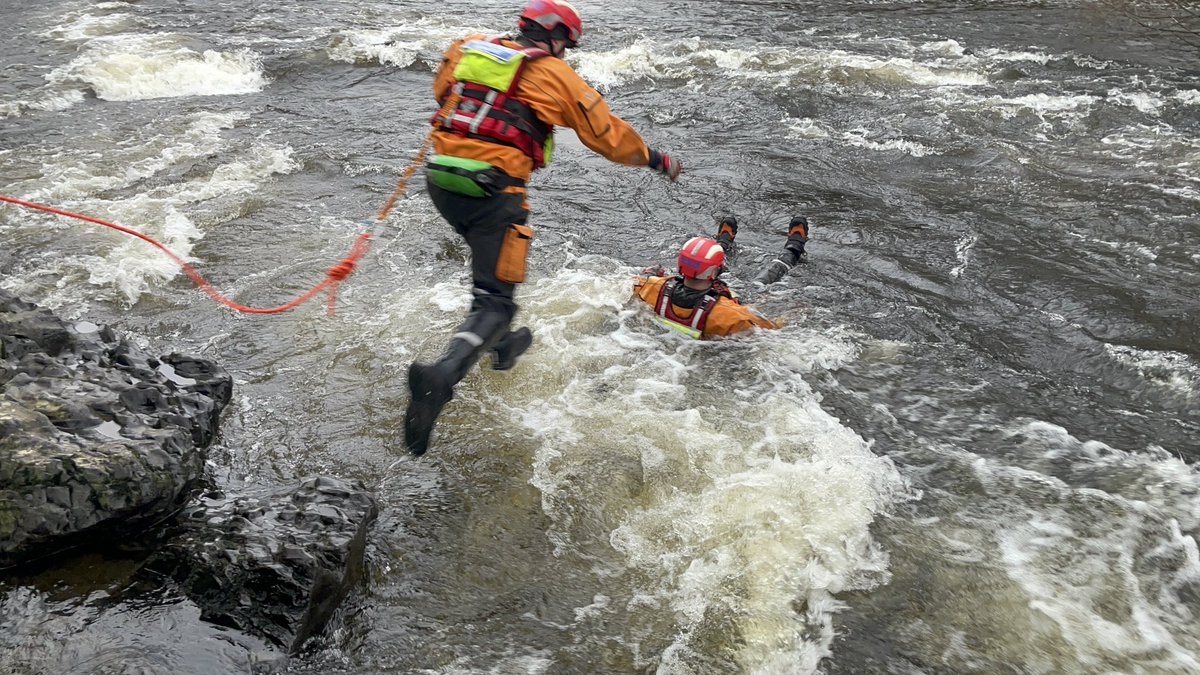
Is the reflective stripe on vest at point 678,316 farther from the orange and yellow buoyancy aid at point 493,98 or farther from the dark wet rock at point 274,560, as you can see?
the dark wet rock at point 274,560

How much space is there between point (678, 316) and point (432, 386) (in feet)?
8.97

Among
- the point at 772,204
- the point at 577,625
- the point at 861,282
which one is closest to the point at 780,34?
the point at 772,204

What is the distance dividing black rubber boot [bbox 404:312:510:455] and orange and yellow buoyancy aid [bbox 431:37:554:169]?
1.06 m

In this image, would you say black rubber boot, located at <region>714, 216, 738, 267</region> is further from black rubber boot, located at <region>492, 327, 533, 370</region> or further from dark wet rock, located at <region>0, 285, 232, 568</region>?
dark wet rock, located at <region>0, 285, 232, 568</region>

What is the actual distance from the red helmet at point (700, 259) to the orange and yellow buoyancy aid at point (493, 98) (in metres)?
1.93

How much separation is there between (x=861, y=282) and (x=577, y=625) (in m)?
4.35

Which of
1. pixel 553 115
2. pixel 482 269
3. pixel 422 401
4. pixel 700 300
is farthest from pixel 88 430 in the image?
pixel 700 300

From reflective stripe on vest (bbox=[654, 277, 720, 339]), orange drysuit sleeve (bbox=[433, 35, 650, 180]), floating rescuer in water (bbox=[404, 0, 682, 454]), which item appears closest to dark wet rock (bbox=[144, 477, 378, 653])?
floating rescuer in water (bbox=[404, 0, 682, 454])

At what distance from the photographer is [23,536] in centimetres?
352

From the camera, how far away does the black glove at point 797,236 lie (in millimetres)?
7311

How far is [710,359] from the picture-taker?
6.23 meters

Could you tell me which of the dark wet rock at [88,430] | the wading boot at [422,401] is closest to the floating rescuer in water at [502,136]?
the wading boot at [422,401]

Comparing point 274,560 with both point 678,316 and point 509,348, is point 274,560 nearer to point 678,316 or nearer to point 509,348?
point 509,348

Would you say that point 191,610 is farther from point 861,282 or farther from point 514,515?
point 861,282
